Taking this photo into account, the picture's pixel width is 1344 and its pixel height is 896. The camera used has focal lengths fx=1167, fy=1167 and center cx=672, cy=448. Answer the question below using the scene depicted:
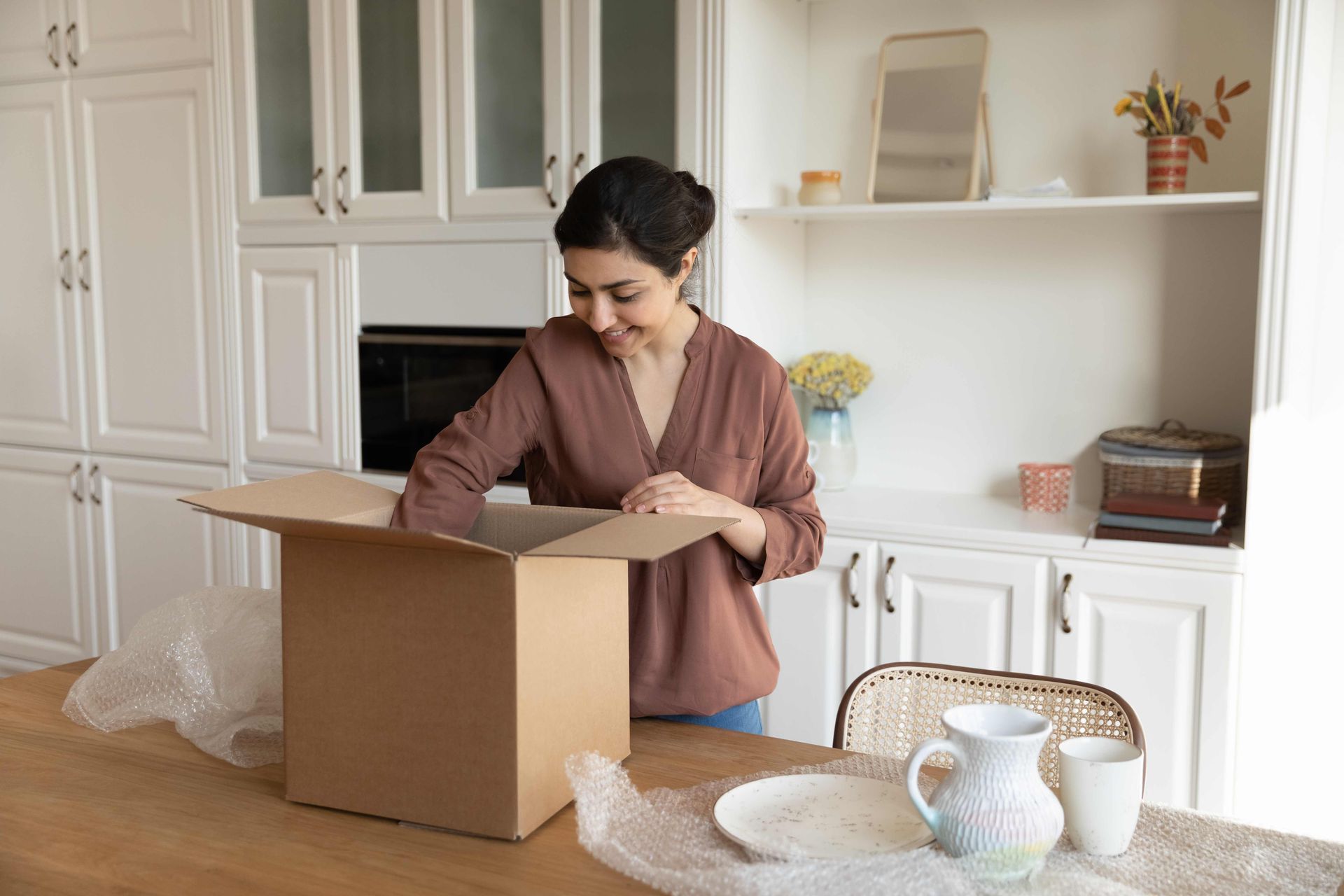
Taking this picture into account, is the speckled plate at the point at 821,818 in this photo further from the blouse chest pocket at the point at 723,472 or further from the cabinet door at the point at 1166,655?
the cabinet door at the point at 1166,655

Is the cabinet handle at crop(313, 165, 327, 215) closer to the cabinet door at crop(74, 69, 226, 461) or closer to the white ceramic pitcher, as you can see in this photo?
the cabinet door at crop(74, 69, 226, 461)

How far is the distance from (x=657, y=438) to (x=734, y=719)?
37 centimetres

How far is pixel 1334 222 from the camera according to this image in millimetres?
2219

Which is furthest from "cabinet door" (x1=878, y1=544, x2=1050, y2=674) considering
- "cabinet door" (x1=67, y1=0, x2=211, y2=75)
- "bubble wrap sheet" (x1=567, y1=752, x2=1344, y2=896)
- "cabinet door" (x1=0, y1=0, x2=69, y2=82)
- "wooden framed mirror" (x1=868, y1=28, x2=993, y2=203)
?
"cabinet door" (x1=0, y1=0, x2=69, y2=82)

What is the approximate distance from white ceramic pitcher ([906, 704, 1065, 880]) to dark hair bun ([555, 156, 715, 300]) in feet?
2.31

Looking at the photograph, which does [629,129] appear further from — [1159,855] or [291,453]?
[1159,855]

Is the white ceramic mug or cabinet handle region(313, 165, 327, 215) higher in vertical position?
cabinet handle region(313, 165, 327, 215)

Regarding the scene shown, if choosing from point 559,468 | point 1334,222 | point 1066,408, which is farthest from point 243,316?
point 1334,222

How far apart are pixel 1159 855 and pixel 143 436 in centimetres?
283

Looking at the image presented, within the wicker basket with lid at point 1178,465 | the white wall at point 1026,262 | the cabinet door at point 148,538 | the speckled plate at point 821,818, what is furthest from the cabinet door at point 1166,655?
the cabinet door at point 148,538

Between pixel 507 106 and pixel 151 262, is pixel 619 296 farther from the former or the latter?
pixel 151 262

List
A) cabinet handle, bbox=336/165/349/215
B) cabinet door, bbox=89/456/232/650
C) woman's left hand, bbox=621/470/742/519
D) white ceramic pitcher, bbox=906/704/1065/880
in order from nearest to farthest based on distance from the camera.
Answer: white ceramic pitcher, bbox=906/704/1065/880, woman's left hand, bbox=621/470/742/519, cabinet handle, bbox=336/165/349/215, cabinet door, bbox=89/456/232/650

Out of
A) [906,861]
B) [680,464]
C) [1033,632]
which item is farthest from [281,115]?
[906,861]

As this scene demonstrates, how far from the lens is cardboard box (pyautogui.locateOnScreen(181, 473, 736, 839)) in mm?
984
